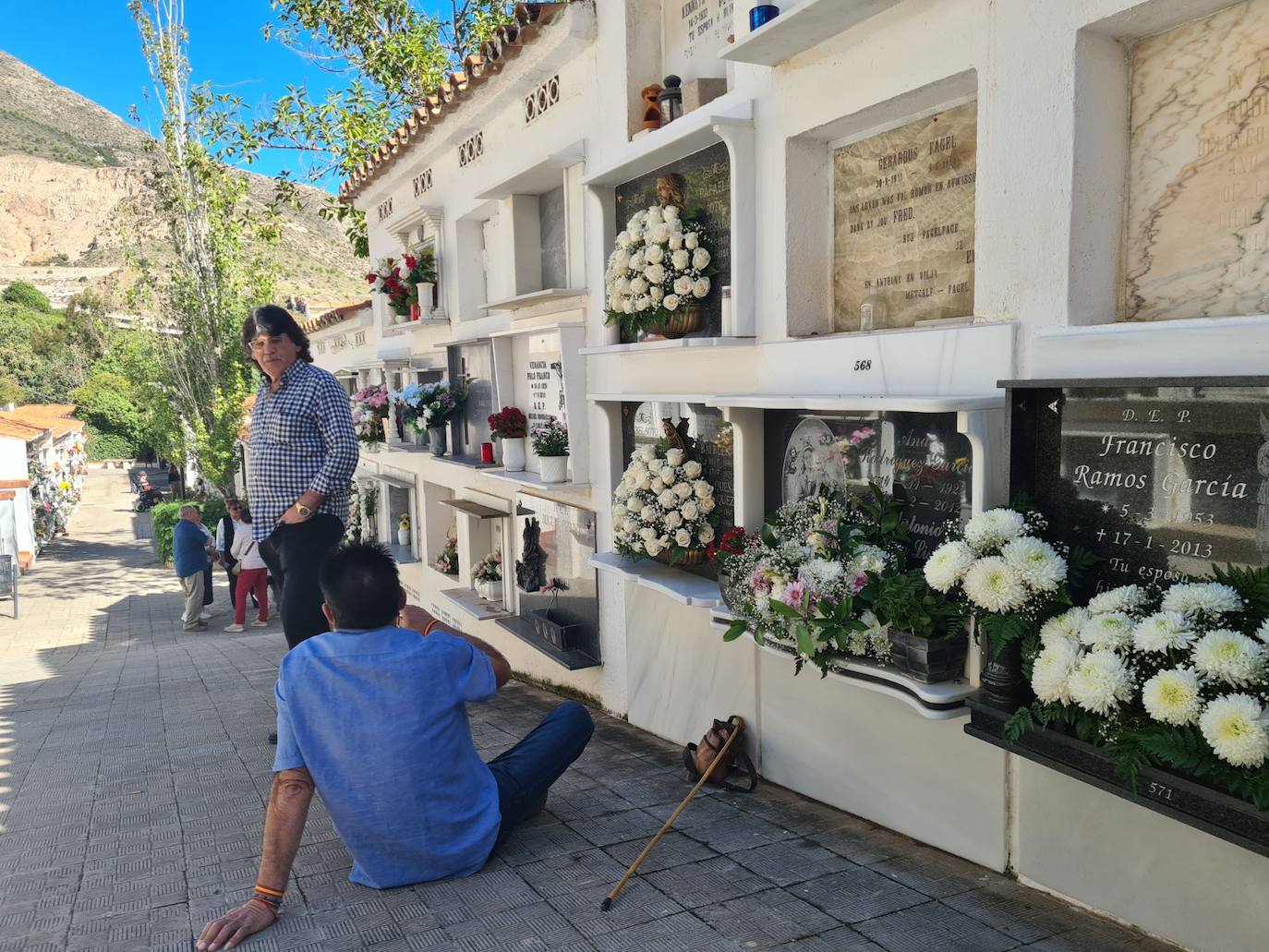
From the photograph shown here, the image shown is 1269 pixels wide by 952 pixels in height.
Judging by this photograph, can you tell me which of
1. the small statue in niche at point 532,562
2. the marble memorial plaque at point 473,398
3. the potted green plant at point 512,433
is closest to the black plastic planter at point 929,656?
the small statue in niche at point 532,562

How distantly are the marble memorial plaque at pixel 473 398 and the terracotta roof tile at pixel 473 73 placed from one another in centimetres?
196

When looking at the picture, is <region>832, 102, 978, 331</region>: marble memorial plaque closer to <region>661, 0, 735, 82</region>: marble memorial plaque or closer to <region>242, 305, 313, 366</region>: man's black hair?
<region>661, 0, 735, 82</region>: marble memorial plaque

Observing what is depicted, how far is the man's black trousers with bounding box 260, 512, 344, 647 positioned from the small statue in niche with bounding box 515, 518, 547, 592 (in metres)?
2.36

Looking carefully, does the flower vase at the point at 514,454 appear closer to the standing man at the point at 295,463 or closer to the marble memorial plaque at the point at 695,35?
the standing man at the point at 295,463

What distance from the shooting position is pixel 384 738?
10.4 ft

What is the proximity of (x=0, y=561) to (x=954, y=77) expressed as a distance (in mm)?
18647

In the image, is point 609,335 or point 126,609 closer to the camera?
point 609,335

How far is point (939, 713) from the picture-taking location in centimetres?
314

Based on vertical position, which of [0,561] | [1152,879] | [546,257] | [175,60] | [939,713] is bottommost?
[0,561]

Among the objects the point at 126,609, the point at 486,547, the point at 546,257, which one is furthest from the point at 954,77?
the point at 126,609

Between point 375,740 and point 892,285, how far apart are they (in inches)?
104

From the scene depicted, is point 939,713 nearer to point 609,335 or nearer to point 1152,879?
point 1152,879

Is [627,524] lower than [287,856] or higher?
higher

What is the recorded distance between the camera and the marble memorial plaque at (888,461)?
3391mm
